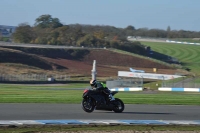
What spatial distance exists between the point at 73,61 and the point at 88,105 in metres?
82.1

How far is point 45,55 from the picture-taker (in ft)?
328

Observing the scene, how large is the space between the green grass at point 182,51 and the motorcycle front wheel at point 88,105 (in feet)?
311

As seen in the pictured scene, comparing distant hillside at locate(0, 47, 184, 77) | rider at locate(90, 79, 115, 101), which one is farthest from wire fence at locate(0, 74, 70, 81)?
rider at locate(90, 79, 115, 101)

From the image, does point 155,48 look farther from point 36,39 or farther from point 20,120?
point 20,120

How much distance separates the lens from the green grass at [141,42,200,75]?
12026 centimetres

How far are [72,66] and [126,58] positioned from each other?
1406 centimetres

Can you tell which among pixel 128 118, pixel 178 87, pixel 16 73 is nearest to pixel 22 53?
pixel 16 73

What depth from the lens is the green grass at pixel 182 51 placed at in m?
120

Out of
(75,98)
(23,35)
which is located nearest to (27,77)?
(75,98)

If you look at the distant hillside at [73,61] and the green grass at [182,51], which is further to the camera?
the green grass at [182,51]

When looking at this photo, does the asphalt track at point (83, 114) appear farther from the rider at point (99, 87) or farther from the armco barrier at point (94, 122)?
the armco barrier at point (94, 122)

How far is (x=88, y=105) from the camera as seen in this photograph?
63.9 ft

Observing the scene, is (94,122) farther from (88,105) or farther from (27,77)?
(27,77)

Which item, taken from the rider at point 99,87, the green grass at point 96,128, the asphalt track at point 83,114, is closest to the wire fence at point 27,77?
the asphalt track at point 83,114
